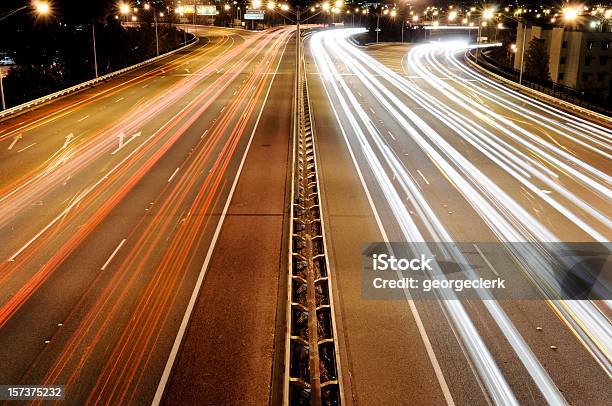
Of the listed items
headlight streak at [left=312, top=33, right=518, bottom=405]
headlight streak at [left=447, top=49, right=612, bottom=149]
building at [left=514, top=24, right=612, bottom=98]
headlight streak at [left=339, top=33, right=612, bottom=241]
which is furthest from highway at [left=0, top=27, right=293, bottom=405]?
building at [left=514, top=24, right=612, bottom=98]

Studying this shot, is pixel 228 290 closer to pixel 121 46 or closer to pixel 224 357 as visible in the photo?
pixel 224 357

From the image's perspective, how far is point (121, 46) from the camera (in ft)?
285

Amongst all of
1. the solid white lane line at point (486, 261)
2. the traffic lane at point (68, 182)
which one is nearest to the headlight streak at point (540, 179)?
the solid white lane line at point (486, 261)

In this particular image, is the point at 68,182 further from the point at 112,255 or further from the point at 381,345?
the point at 381,345

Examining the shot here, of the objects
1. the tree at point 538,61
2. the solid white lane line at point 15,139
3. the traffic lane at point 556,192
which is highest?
the tree at point 538,61

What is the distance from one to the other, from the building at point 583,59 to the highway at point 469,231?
47.0 m

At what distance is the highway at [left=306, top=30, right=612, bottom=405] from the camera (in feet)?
36.4

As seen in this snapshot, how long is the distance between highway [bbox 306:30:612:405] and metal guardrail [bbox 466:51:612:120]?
242 cm

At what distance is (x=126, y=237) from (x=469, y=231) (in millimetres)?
11169

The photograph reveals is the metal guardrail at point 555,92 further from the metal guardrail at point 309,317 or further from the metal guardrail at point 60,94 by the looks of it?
the metal guardrail at point 60,94

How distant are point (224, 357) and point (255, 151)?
19.6 metres

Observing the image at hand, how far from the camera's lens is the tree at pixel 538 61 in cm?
8456

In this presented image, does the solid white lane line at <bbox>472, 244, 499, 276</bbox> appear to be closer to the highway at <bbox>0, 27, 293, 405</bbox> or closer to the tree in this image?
the highway at <bbox>0, 27, 293, 405</bbox>

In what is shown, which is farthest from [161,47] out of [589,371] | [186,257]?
[589,371]
